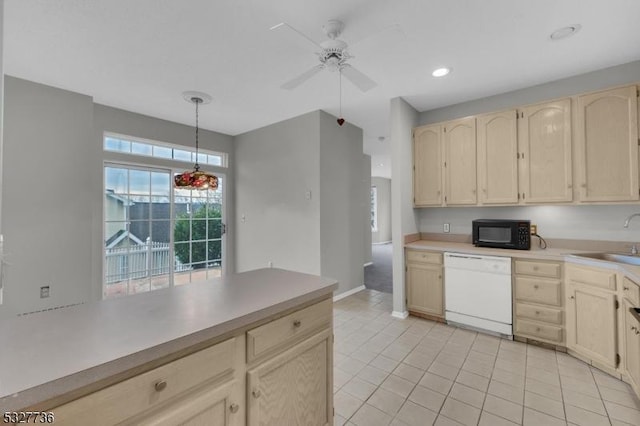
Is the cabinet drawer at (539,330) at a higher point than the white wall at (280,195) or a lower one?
lower

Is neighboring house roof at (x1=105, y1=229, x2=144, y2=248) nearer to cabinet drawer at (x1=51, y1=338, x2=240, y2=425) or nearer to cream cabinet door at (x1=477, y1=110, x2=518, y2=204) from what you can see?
cabinet drawer at (x1=51, y1=338, x2=240, y2=425)

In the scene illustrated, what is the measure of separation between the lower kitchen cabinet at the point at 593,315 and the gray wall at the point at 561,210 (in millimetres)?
737

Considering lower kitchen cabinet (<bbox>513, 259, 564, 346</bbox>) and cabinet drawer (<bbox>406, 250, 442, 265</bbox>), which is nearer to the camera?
lower kitchen cabinet (<bbox>513, 259, 564, 346</bbox>)

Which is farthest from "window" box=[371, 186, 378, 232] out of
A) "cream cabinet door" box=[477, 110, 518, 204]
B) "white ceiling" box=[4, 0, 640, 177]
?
"cream cabinet door" box=[477, 110, 518, 204]

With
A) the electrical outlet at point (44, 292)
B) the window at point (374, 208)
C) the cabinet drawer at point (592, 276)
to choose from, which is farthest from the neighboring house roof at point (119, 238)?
the window at point (374, 208)

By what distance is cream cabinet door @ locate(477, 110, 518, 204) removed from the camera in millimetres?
3125

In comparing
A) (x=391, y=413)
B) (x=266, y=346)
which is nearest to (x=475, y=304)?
(x=391, y=413)

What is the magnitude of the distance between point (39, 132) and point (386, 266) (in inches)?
245

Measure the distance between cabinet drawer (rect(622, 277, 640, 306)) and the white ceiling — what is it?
1924mm

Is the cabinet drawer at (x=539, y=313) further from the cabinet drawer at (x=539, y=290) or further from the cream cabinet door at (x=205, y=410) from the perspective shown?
the cream cabinet door at (x=205, y=410)

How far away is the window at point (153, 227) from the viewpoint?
400cm

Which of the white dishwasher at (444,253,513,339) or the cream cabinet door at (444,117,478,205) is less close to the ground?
the cream cabinet door at (444,117,478,205)

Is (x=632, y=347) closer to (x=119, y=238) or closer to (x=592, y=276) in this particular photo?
(x=592, y=276)

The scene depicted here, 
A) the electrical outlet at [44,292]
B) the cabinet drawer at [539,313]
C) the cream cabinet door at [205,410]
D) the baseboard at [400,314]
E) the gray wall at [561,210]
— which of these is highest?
the gray wall at [561,210]
